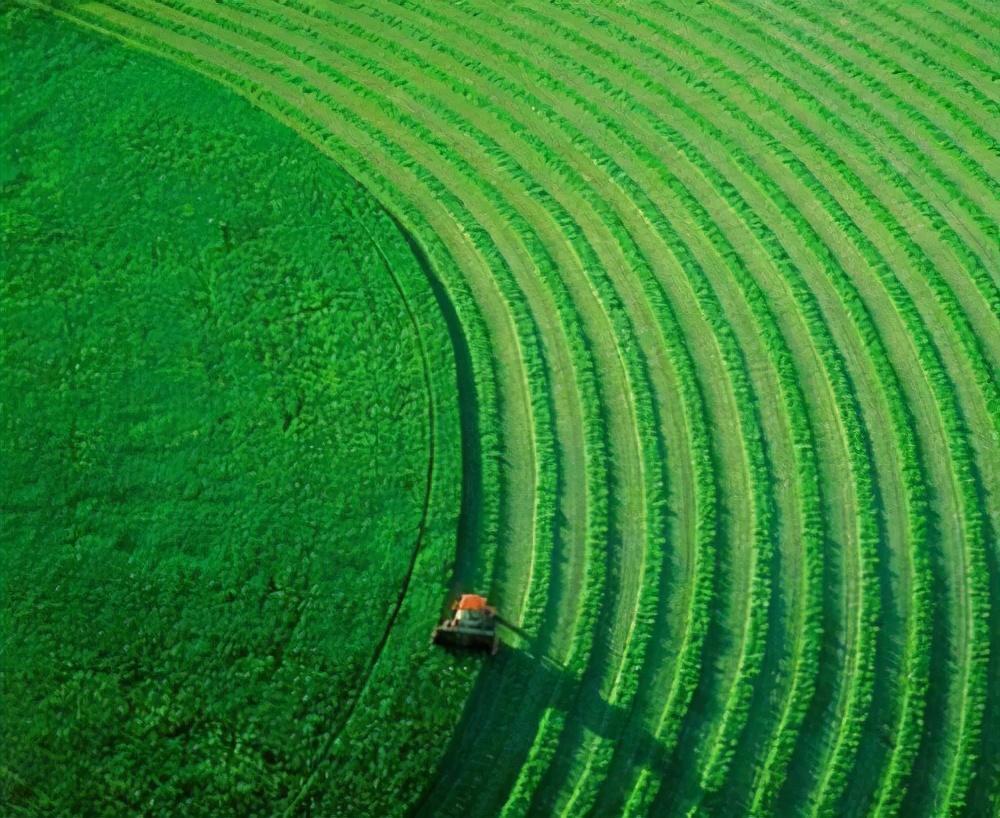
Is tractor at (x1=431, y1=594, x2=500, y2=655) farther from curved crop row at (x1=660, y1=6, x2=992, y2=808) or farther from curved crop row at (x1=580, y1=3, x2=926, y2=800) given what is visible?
curved crop row at (x1=660, y1=6, x2=992, y2=808)

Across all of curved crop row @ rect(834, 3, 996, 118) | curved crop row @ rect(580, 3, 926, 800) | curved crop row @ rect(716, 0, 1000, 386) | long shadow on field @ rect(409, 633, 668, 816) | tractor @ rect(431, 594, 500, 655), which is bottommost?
long shadow on field @ rect(409, 633, 668, 816)

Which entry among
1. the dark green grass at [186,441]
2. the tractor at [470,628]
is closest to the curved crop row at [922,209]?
the dark green grass at [186,441]

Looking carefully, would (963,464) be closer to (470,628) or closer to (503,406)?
(503,406)

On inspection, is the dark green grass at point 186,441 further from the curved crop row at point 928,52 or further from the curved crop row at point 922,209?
the curved crop row at point 928,52

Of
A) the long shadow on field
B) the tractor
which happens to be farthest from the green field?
the tractor

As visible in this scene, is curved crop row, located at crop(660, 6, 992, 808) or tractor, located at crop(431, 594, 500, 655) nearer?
tractor, located at crop(431, 594, 500, 655)

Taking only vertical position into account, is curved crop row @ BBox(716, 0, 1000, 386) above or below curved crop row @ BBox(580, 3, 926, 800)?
above

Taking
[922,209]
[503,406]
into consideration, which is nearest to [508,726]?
[503,406]

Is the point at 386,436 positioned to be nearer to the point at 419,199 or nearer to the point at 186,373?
the point at 186,373
